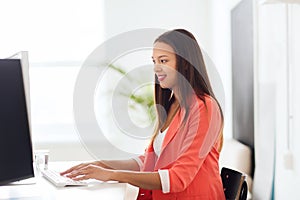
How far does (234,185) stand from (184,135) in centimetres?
23

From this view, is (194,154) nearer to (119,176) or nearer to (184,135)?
(184,135)

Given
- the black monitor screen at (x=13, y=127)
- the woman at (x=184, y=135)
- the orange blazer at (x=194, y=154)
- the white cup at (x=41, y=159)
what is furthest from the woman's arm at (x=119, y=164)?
the black monitor screen at (x=13, y=127)

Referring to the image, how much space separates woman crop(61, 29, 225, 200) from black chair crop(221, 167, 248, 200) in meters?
0.02

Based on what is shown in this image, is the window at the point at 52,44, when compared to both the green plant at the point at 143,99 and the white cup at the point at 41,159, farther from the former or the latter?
the white cup at the point at 41,159

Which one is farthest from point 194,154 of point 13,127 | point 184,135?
point 13,127

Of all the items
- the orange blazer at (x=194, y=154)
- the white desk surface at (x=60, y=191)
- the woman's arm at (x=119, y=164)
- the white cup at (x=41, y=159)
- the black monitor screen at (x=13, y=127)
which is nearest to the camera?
the black monitor screen at (x=13, y=127)

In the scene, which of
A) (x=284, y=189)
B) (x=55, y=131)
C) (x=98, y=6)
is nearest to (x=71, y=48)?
(x=98, y=6)

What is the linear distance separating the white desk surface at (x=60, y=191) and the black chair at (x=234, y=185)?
344mm

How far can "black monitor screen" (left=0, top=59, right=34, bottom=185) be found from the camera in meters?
1.20

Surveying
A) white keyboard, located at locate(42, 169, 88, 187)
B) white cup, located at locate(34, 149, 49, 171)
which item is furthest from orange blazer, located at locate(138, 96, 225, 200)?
white cup, located at locate(34, 149, 49, 171)

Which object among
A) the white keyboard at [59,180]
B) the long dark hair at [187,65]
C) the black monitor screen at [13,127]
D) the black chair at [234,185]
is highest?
the long dark hair at [187,65]

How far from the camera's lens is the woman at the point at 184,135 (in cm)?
165

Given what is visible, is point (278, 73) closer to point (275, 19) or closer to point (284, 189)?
point (275, 19)

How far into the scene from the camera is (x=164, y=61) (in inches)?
68.7
